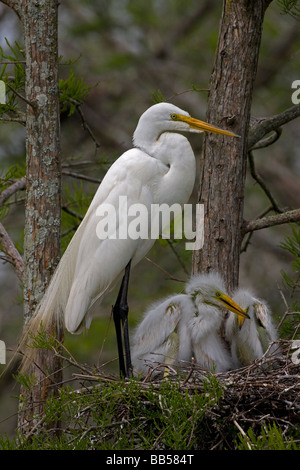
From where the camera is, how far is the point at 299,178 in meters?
5.12

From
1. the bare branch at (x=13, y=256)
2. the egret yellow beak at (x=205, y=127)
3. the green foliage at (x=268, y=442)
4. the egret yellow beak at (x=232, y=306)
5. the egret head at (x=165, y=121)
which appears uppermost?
the egret head at (x=165, y=121)

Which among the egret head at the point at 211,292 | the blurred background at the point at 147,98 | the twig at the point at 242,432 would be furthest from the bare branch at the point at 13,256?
the blurred background at the point at 147,98

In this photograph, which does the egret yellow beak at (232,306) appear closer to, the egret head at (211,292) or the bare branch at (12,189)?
the egret head at (211,292)

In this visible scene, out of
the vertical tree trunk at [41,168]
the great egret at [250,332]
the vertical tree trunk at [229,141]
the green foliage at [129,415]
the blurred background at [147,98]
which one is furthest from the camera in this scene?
the blurred background at [147,98]

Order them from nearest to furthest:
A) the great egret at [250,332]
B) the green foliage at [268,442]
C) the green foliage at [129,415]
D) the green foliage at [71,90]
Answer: the green foliage at [268,442] < the green foliage at [129,415] < the great egret at [250,332] < the green foliage at [71,90]

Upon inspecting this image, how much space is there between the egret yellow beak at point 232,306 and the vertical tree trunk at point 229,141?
0.40 ft

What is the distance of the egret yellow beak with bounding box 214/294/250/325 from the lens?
106 inches

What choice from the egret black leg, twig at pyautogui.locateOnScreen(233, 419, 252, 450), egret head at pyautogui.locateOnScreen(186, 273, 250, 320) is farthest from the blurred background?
twig at pyautogui.locateOnScreen(233, 419, 252, 450)

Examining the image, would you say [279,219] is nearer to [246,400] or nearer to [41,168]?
[246,400]

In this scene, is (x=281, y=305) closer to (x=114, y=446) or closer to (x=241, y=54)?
(x=241, y=54)

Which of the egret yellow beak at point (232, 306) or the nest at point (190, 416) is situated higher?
the egret yellow beak at point (232, 306)

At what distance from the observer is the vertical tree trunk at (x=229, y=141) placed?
2.81 meters

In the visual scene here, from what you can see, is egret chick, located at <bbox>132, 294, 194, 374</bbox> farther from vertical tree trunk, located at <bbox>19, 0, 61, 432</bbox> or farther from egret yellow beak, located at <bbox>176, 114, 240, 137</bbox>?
egret yellow beak, located at <bbox>176, 114, 240, 137</bbox>

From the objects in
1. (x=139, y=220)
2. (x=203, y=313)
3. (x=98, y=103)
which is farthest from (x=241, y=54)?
(x=98, y=103)
